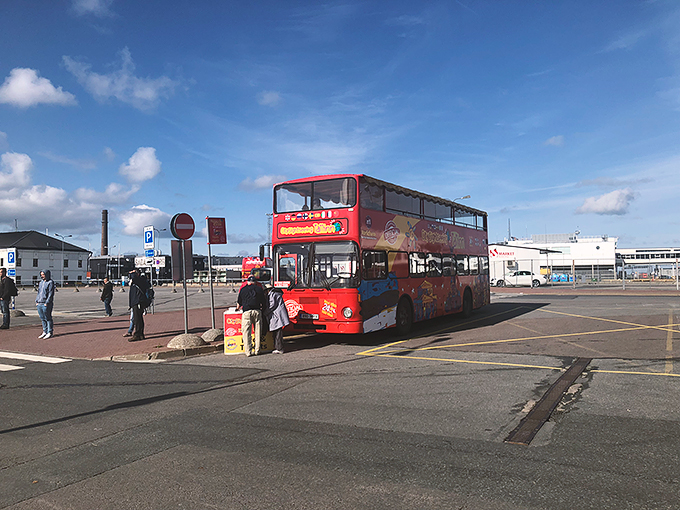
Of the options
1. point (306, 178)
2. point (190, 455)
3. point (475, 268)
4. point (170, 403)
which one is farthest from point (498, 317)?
point (190, 455)

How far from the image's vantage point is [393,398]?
7.16m

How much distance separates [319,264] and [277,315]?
172 centimetres

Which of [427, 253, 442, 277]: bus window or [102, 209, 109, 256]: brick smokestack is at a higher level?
[102, 209, 109, 256]: brick smokestack

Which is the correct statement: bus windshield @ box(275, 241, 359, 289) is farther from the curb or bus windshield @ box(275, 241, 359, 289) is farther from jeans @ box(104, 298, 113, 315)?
jeans @ box(104, 298, 113, 315)

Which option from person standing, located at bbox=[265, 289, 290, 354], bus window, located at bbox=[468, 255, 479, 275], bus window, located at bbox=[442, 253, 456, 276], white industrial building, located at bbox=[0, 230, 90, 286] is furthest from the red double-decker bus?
white industrial building, located at bbox=[0, 230, 90, 286]

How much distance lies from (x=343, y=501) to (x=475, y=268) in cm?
1706

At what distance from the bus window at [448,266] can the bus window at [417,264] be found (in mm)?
1619

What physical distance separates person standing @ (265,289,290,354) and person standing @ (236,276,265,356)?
0.22 metres

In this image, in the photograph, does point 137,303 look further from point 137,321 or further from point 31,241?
point 31,241

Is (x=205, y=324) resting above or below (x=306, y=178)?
below

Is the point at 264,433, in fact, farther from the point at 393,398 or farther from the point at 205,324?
the point at 205,324

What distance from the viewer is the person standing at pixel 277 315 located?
38.6 ft

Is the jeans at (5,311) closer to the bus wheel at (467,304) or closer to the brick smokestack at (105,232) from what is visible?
the bus wheel at (467,304)

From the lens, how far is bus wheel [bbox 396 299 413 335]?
46.0 ft
